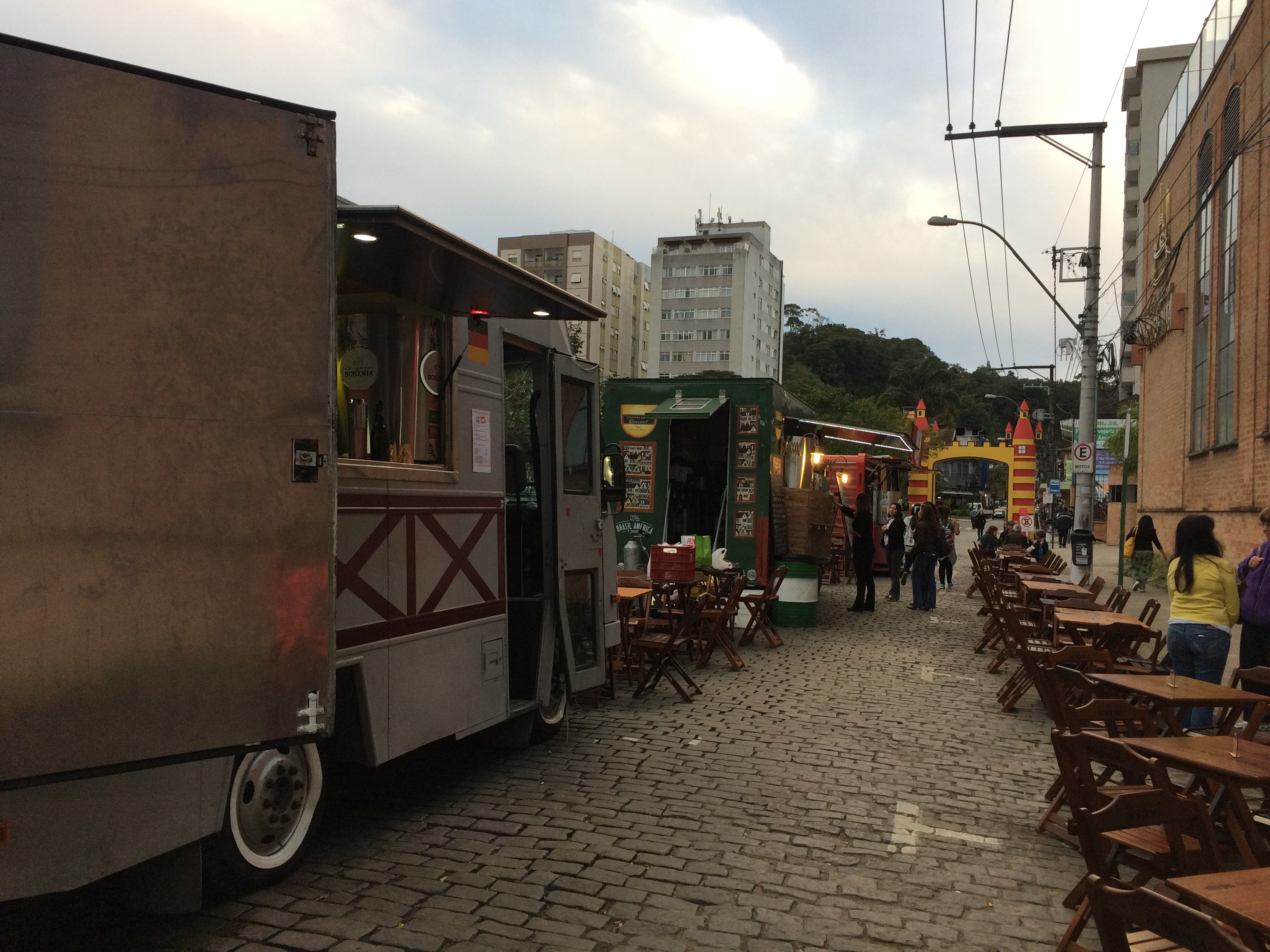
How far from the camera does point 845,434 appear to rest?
16422mm

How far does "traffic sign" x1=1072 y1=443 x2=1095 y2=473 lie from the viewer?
16.7 metres

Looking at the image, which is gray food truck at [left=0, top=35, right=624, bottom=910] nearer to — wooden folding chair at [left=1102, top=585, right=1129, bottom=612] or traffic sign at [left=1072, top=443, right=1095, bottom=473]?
wooden folding chair at [left=1102, top=585, right=1129, bottom=612]

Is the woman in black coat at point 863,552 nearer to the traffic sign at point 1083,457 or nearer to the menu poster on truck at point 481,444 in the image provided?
the traffic sign at point 1083,457

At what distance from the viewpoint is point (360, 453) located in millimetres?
4777

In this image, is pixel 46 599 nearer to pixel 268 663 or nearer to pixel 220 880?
pixel 268 663

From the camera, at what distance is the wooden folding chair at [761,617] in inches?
461

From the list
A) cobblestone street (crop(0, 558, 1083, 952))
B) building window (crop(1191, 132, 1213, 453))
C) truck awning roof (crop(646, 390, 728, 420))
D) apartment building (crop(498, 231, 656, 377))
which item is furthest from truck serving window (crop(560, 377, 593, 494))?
apartment building (crop(498, 231, 656, 377))

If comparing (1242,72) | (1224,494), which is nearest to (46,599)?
(1224,494)

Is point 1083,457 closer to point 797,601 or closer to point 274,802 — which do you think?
point 797,601

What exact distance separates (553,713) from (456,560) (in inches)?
82.1

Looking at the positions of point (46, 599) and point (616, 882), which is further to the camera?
point (616, 882)

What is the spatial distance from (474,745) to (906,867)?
3202mm

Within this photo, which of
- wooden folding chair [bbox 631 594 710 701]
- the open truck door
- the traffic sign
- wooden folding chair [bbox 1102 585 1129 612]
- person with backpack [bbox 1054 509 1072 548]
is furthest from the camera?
person with backpack [bbox 1054 509 1072 548]

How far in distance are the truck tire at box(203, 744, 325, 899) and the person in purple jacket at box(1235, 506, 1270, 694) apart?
18.8ft
